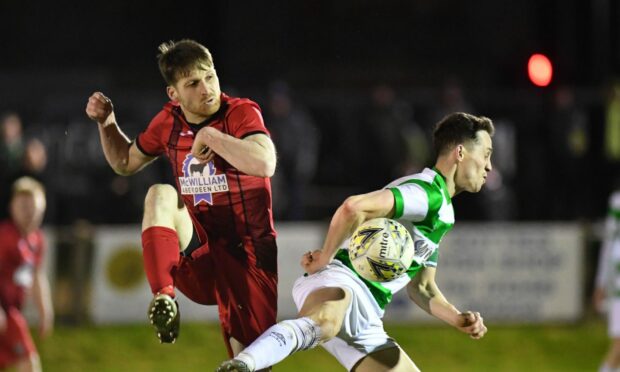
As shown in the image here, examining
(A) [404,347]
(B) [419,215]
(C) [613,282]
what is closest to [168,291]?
(B) [419,215]

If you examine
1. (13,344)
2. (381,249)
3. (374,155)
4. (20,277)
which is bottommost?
(13,344)

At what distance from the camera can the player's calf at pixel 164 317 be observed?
6.56 meters

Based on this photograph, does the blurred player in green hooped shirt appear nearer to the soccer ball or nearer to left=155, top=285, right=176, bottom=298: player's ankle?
the soccer ball

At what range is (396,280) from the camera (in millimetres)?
7246

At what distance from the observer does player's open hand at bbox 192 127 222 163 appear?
6684 millimetres

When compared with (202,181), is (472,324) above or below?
below

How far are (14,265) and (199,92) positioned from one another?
4.77 metres

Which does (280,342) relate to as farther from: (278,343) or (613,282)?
(613,282)

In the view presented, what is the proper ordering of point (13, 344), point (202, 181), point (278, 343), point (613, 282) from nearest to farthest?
1. point (278, 343)
2. point (202, 181)
3. point (13, 344)
4. point (613, 282)

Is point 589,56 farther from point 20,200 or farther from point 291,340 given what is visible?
point 291,340

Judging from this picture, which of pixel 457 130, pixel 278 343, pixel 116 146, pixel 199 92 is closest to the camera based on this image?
pixel 278 343

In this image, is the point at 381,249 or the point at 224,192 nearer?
the point at 381,249

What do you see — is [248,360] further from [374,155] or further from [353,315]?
[374,155]

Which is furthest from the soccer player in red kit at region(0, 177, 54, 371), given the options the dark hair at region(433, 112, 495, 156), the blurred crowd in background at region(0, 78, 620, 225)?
the blurred crowd in background at region(0, 78, 620, 225)
